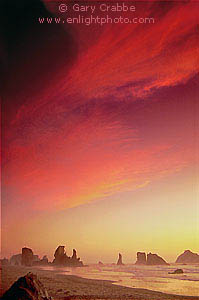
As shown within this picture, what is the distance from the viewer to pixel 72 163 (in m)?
6.32

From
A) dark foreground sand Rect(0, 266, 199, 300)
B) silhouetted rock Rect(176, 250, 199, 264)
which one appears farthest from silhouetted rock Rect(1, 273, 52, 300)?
silhouetted rock Rect(176, 250, 199, 264)

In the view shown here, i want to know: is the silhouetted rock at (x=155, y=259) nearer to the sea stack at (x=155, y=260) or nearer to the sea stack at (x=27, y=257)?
the sea stack at (x=155, y=260)

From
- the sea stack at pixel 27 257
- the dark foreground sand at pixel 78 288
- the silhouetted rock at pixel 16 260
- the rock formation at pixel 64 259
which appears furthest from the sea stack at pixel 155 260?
the silhouetted rock at pixel 16 260

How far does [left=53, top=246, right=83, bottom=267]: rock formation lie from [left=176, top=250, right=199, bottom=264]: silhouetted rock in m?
1.59

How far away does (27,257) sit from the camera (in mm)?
6199

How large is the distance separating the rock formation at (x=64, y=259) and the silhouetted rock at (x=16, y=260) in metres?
0.59

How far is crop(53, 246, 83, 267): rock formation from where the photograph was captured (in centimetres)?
613

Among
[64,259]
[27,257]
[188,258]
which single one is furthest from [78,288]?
[188,258]

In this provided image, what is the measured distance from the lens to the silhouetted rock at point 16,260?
5.96 meters

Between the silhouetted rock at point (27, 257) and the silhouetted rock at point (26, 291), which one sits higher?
the silhouetted rock at point (27, 257)

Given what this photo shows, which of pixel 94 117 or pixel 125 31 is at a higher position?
pixel 125 31

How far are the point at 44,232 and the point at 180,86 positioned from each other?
325cm

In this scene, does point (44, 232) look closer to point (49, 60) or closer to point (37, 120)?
point (37, 120)

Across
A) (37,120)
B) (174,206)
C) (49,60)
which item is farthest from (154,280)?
(49,60)
